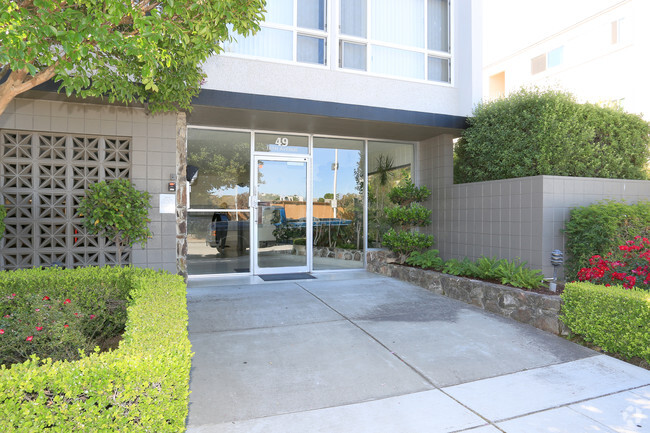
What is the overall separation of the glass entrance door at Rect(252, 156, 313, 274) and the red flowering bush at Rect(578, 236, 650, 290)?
17.1 feet

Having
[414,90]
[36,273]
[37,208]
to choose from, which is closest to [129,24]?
[36,273]

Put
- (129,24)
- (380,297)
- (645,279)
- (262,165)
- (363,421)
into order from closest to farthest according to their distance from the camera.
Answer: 1. (363,421)
2. (129,24)
3. (645,279)
4. (380,297)
5. (262,165)

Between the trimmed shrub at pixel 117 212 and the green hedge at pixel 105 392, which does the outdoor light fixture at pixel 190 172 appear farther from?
the green hedge at pixel 105 392

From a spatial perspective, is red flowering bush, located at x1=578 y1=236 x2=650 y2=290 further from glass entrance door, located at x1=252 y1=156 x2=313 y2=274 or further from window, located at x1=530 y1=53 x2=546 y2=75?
window, located at x1=530 y1=53 x2=546 y2=75

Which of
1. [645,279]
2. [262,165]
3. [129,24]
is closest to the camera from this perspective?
[129,24]

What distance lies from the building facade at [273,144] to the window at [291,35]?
0.02 m

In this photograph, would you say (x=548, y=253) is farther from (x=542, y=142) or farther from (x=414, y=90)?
(x=414, y=90)

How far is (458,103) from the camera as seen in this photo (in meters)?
8.56

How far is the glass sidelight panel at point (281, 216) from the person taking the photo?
8.23 m

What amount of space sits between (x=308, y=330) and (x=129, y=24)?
155 inches

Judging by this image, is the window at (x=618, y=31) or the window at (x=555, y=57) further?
the window at (x=555, y=57)

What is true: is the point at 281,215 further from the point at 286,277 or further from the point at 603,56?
the point at 603,56

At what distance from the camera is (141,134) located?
6613 millimetres

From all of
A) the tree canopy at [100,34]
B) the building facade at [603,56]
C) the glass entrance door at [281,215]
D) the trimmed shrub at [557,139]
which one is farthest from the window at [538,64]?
the tree canopy at [100,34]
